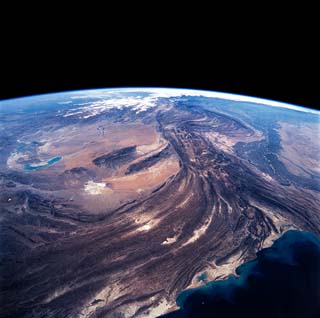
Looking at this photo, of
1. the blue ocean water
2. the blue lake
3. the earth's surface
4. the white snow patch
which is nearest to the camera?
the blue ocean water

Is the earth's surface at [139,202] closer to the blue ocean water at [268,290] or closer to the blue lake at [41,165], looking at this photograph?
the blue lake at [41,165]

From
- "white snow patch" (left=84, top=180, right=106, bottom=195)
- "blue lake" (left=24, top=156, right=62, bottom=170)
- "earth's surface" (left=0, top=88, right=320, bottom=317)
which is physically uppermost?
"earth's surface" (left=0, top=88, right=320, bottom=317)

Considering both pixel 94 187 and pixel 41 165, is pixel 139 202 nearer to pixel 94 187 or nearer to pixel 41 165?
pixel 94 187

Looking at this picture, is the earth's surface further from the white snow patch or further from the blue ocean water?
the blue ocean water

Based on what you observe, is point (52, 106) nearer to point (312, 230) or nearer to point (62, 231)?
point (62, 231)

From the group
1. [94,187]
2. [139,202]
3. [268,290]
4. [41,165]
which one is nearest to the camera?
[268,290]

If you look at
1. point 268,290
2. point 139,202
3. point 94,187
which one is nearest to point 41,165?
point 94,187

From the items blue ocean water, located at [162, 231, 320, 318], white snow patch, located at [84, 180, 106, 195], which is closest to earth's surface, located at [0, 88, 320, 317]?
white snow patch, located at [84, 180, 106, 195]

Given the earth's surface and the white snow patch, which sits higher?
the earth's surface

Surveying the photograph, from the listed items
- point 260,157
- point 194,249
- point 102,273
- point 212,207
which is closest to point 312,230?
point 212,207

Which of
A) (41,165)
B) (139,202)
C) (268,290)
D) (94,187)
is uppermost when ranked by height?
(268,290)
